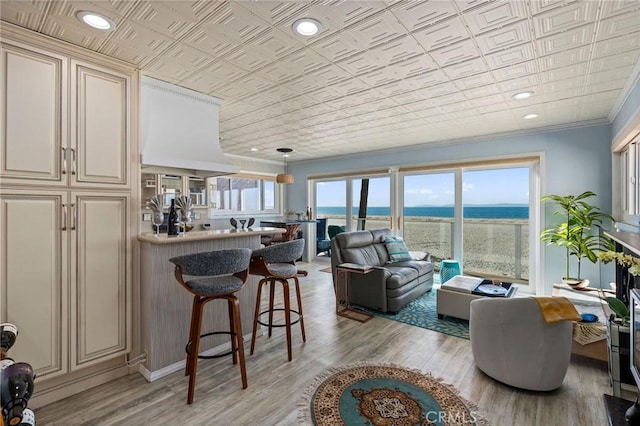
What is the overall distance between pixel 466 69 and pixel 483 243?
3.45m

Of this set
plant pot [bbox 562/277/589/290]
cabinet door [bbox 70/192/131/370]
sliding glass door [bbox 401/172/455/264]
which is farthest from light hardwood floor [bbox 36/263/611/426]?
sliding glass door [bbox 401/172/455/264]

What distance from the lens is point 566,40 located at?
79.7 inches

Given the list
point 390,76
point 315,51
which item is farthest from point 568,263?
point 315,51

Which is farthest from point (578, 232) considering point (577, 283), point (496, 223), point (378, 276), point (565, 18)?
point (565, 18)

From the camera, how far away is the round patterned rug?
1.87 metres

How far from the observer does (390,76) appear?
2.65m

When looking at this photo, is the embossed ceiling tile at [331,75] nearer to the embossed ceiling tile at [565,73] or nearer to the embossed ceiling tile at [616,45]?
the embossed ceiling tile at [565,73]

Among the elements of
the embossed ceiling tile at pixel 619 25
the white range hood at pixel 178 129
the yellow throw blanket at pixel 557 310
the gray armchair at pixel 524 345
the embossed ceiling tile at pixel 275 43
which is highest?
the embossed ceiling tile at pixel 275 43

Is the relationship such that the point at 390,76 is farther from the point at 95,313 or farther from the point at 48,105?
the point at 95,313

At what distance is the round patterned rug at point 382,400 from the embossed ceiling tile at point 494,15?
97.7 inches

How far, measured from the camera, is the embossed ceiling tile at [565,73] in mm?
2408

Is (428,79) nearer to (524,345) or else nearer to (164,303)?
(524,345)

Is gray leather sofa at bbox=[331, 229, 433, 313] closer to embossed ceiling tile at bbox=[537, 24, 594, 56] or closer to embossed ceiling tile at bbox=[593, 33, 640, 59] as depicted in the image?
embossed ceiling tile at bbox=[537, 24, 594, 56]

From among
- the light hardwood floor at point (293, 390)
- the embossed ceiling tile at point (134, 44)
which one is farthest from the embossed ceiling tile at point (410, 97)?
the light hardwood floor at point (293, 390)
